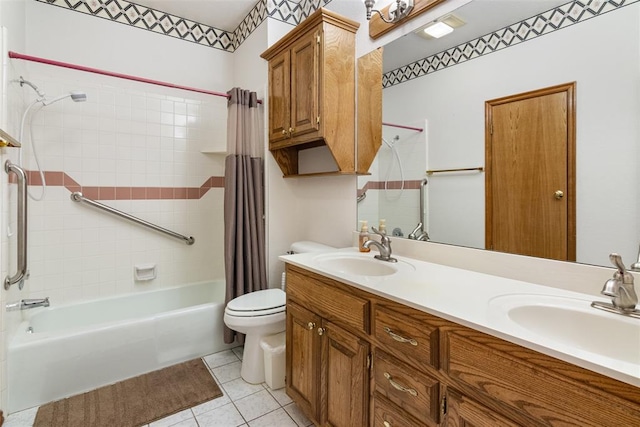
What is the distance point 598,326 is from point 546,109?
2.41ft

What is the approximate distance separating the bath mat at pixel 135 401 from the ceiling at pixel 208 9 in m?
2.79

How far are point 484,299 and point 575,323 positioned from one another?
0.76ft

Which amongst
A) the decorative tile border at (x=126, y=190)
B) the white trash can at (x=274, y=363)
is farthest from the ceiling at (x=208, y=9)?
the white trash can at (x=274, y=363)

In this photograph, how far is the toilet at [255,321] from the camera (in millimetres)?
1774

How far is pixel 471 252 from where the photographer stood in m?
1.32

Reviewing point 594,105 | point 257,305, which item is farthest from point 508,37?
point 257,305

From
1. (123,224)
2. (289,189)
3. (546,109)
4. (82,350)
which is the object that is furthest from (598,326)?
(123,224)

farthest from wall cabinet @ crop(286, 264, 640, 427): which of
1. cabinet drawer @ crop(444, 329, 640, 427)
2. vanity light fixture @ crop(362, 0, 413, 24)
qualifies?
vanity light fixture @ crop(362, 0, 413, 24)

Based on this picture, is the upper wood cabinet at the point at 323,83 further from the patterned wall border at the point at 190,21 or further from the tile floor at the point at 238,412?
the tile floor at the point at 238,412

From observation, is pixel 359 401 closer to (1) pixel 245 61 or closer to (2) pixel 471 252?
(2) pixel 471 252

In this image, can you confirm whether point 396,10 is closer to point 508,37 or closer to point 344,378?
point 508,37

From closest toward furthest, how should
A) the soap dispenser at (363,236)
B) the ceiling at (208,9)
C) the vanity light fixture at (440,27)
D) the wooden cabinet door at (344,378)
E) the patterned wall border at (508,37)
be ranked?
1. the patterned wall border at (508,37)
2. the wooden cabinet door at (344,378)
3. the vanity light fixture at (440,27)
4. the soap dispenser at (363,236)
5. the ceiling at (208,9)

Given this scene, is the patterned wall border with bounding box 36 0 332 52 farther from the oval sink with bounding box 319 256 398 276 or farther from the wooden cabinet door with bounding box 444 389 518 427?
the wooden cabinet door with bounding box 444 389 518 427

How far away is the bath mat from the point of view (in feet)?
5.10
